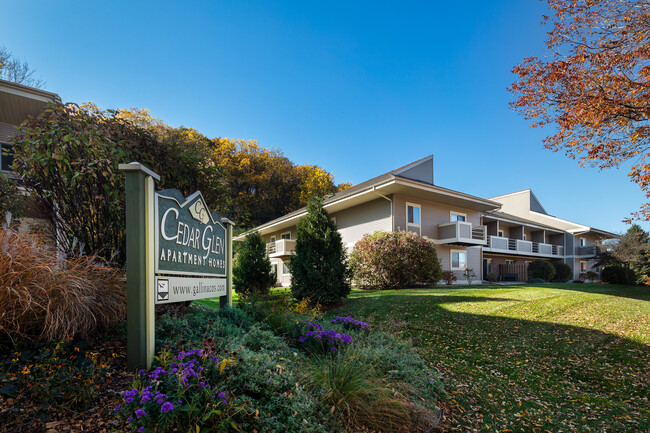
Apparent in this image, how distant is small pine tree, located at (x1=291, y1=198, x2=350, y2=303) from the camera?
1215cm

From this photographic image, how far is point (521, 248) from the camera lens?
27.6 meters

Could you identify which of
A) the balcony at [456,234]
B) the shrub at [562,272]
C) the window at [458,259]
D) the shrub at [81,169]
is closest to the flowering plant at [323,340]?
the shrub at [81,169]

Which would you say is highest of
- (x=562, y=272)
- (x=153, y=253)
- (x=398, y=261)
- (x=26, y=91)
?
(x=26, y=91)

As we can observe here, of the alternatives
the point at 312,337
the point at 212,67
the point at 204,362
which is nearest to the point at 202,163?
the point at 312,337

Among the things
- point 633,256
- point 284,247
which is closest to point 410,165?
point 284,247

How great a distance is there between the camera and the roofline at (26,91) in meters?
10.1

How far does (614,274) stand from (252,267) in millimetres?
26040

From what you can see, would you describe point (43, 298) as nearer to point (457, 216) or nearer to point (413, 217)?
point (413, 217)

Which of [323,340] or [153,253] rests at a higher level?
[153,253]

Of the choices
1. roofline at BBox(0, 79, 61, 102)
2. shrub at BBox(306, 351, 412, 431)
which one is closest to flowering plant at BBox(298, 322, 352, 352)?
shrub at BBox(306, 351, 412, 431)

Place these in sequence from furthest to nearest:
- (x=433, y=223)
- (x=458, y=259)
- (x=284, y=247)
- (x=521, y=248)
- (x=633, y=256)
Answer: (x=521, y=248)
(x=284, y=247)
(x=633, y=256)
(x=458, y=259)
(x=433, y=223)

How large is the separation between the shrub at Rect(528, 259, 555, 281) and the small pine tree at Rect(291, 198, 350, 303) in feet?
69.2

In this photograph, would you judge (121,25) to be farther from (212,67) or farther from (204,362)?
(204,362)

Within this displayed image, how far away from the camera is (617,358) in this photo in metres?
6.18
